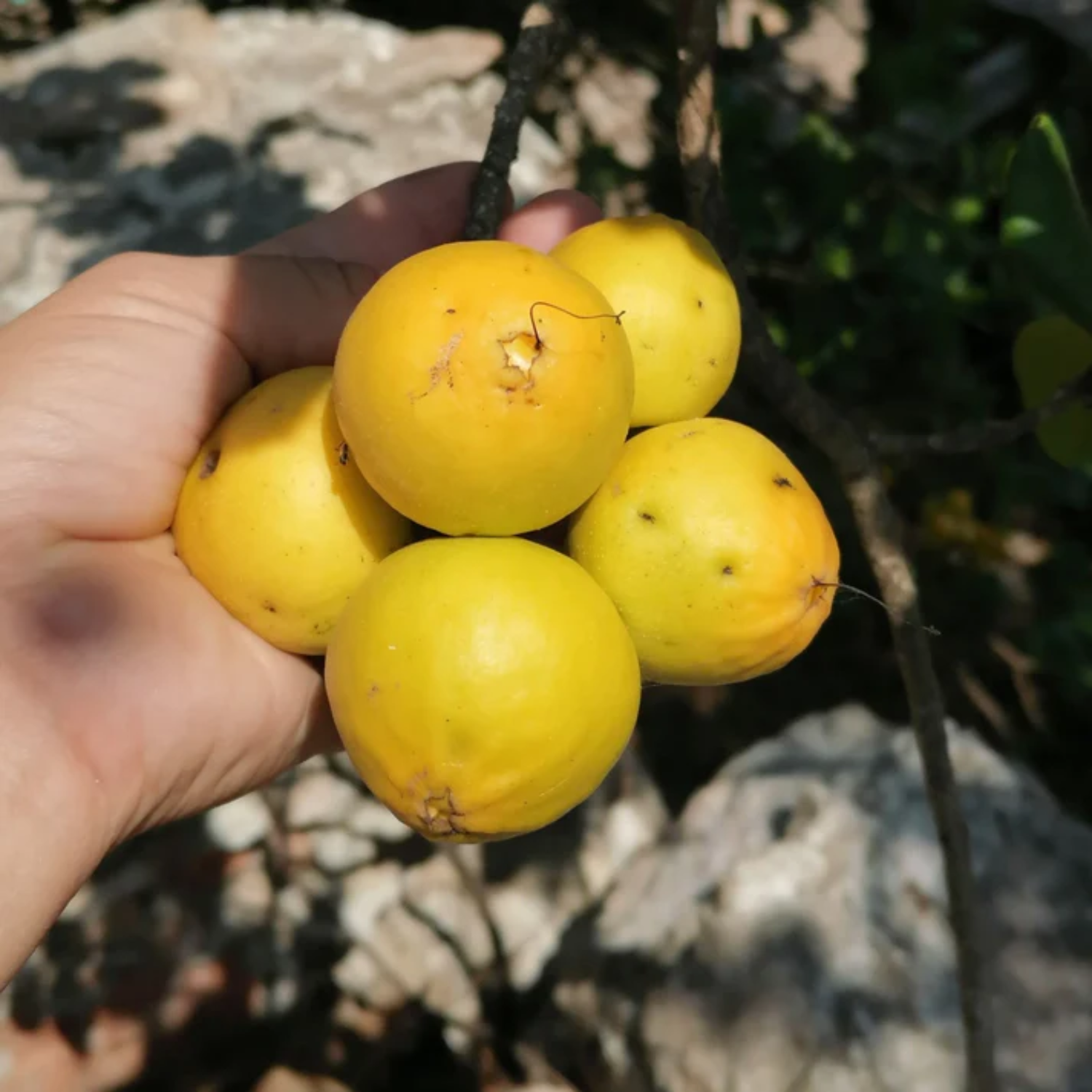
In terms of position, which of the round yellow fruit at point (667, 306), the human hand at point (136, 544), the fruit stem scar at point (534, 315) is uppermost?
the fruit stem scar at point (534, 315)

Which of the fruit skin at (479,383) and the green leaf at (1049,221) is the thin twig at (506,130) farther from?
the green leaf at (1049,221)

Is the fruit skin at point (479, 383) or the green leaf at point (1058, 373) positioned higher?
the fruit skin at point (479, 383)

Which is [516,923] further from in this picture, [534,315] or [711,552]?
[534,315]

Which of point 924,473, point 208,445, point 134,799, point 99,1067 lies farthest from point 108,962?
point 924,473

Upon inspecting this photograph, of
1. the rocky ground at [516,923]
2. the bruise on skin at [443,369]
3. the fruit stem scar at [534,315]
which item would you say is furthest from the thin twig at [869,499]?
the rocky ground at [516,923]

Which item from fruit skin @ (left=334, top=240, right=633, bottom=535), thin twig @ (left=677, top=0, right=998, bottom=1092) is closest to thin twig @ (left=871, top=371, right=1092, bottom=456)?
thin twig @ (left=677, top=0, right=998, bottom=1092)

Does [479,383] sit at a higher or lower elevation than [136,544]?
higher

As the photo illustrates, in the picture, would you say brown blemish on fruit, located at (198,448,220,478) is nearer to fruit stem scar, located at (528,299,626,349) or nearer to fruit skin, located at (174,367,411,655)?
fruit skin, located at (174,367,411,655)

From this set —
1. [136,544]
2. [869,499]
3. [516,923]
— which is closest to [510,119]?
[869,499]
